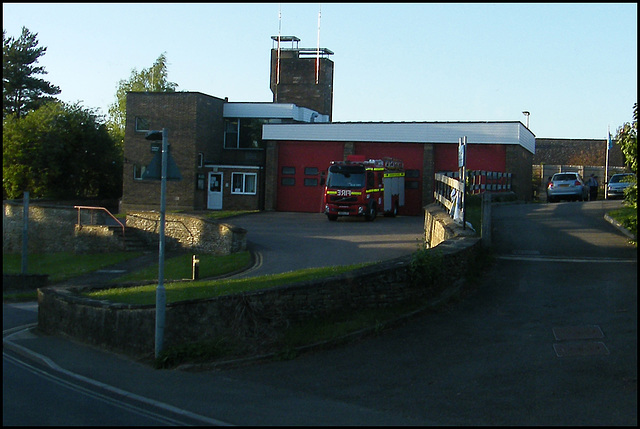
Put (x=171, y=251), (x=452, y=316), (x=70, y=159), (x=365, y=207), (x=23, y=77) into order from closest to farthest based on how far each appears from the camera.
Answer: (x=452, y=316) → (x=171, y=251) → (x=365, y=207) → (x=70, y=159) → (x=23, y=77)

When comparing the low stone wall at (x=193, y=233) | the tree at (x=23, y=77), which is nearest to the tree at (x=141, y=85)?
the tree at (x=23, y=77)

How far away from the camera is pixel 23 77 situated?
66438 mm

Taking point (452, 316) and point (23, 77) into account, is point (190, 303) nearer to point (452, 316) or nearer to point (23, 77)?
point (452, 316)

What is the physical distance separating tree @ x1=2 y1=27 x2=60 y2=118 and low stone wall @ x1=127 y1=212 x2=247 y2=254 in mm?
36963

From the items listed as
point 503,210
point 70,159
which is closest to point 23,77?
point 70,159

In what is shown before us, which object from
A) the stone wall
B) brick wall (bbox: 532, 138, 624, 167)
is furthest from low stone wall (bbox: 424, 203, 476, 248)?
brick wall (bbox: 532, 138, 624, 167)

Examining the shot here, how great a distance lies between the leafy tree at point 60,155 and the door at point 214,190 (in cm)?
1304

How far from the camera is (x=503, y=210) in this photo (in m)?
27.9

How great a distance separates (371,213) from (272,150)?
10410mm

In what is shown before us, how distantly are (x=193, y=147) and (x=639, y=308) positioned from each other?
115ft

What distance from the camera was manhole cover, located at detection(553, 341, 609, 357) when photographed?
31.0 feet

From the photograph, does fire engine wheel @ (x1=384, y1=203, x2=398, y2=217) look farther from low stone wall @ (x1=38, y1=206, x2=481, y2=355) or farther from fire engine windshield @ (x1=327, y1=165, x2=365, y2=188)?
low stone wall @ (x1=38, y1=206, x2=481, y2=355)

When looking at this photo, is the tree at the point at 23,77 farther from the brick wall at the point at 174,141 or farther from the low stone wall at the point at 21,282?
the low stone wall at the point at 21,282

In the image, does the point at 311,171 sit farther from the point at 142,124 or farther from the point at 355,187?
the point at 142,124
